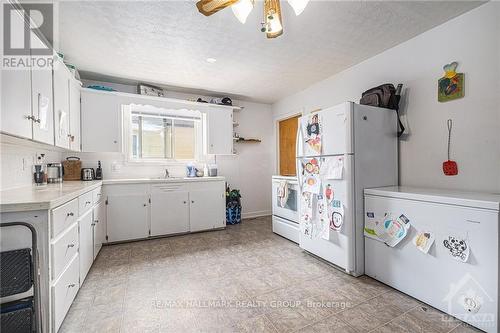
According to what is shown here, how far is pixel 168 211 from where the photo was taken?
3.42 meters

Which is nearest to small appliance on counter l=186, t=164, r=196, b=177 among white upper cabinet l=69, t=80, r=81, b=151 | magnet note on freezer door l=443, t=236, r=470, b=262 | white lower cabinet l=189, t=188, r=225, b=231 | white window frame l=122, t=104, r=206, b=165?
white window frame l=122, t=104, r=206, b=165

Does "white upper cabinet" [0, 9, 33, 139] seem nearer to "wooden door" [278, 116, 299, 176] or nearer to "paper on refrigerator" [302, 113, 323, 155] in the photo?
"paper on refrigerator" [302, 113, 323, 155]

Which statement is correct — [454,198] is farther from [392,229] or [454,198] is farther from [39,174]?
[39,174]

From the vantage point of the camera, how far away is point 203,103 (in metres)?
3.89

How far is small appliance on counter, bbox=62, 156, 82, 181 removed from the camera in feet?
10.1

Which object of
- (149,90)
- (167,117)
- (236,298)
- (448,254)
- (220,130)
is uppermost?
(149,90)

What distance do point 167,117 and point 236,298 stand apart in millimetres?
3127

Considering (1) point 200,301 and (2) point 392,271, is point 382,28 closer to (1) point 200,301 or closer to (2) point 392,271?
(2) point 392,271

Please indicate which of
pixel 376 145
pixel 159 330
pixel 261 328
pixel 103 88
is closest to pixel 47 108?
pixel 103 88

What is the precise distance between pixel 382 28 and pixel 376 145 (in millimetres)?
1139

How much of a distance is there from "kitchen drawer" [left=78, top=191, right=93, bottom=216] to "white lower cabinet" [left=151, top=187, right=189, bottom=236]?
100 cm

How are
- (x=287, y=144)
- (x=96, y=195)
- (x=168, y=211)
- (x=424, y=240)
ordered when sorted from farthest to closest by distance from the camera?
1. (x=287, y=144)
2. (x=168, y=211)
3. (x=96, y=195)
4. (x=424, y=240)

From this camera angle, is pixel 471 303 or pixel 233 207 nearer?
pixel 471 303

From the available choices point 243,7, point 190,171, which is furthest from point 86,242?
point 243,7
